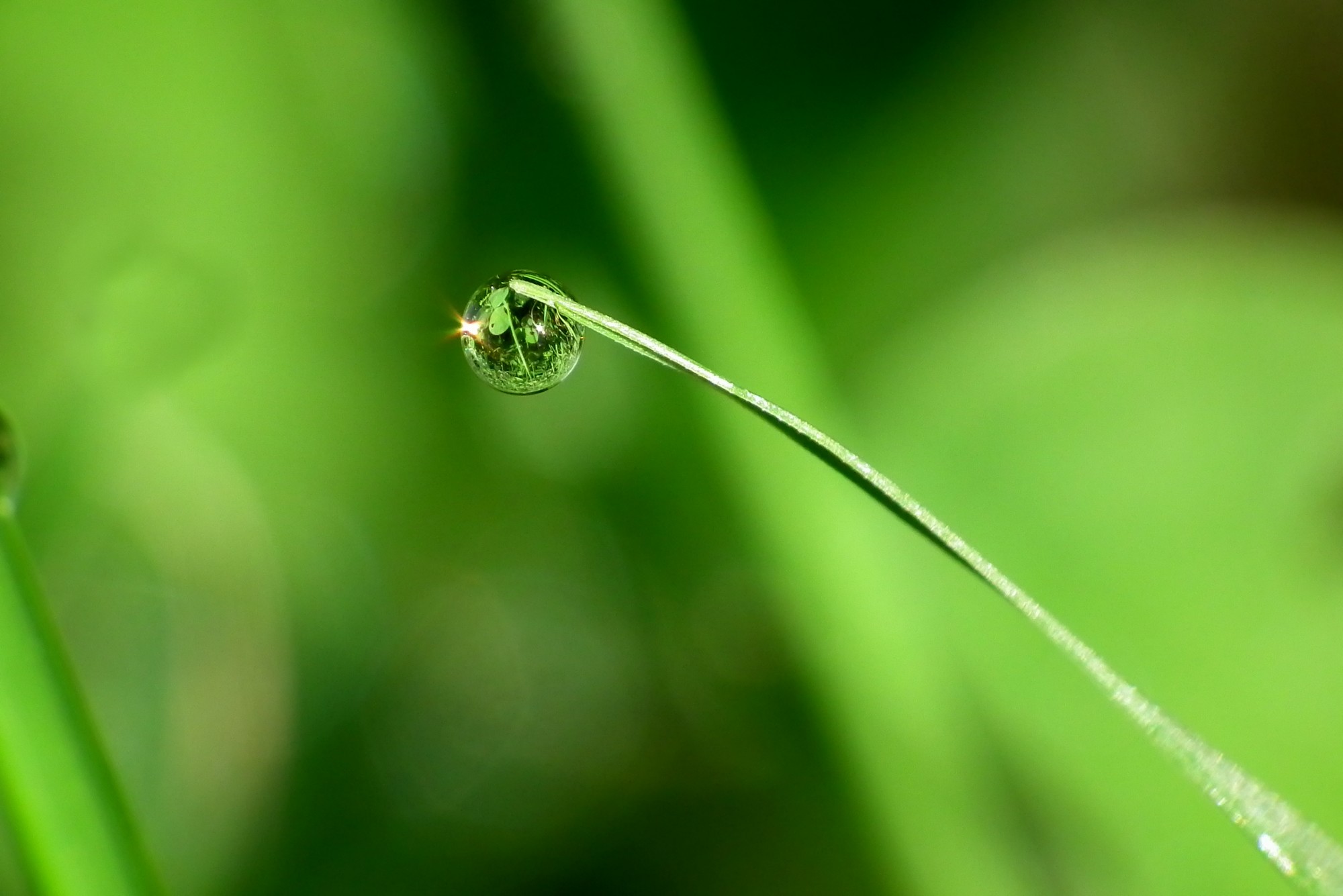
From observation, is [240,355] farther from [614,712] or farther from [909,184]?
[909,184]

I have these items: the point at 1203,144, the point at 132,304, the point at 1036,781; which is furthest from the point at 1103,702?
the point at 132,304

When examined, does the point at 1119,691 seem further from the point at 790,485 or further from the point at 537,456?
the point at 537,456

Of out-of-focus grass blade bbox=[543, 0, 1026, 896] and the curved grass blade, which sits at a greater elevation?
out-of-focus grass blade bbox=[543, 0, 1026, 896]

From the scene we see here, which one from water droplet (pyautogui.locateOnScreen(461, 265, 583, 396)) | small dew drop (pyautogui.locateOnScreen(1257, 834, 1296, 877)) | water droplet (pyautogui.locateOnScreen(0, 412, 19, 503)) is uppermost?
water droplet (pyautogui.locateOnScreen(0, 412, 19, 503))

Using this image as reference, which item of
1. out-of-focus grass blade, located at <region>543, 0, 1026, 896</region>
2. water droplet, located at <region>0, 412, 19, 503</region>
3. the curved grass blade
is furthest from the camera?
out-of-focus grass blade, located at <region>543, 0, 1026, 896</region>

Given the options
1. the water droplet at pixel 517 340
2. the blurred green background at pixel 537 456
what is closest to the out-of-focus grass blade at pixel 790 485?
the blurred green background at pixel 537 456

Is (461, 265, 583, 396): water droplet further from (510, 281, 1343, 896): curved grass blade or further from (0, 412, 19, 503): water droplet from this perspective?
(0, 412, 19, 503): water droplet

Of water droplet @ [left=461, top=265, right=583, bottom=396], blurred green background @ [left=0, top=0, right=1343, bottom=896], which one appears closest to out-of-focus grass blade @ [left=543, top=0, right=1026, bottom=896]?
blurred green background @ [left=0, top=0, right=1343, bottom=896]

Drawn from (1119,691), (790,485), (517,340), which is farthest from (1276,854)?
(790,485)

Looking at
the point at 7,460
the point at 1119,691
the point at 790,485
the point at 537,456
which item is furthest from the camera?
the point at 537,456
